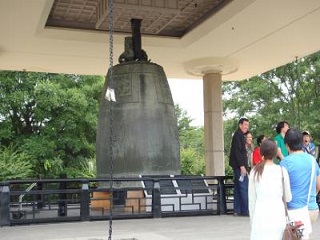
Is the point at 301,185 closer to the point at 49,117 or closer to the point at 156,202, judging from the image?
the point at 156,202

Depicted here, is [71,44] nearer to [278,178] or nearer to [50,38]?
[50,38]

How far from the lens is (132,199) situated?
9.48 m

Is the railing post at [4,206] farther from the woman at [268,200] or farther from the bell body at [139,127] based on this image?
the woman at [268,200]

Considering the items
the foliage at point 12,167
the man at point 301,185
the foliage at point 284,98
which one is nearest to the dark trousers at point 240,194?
the man at point 301,185

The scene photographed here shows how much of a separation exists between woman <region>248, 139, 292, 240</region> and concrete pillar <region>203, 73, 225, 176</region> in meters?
12.1

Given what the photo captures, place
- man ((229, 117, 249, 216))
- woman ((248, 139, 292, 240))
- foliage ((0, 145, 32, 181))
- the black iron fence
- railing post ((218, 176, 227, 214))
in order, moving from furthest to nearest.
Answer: foliage ((0, 145, 32, 181)), railing post ((218, 176, 227, 214)), man ((229, 117, 249, 216)), the black iron fence, woman ((248, 139, 292, 240))

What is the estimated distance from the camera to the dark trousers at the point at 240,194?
905cm

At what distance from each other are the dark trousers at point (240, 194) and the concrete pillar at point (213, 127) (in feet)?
23.4

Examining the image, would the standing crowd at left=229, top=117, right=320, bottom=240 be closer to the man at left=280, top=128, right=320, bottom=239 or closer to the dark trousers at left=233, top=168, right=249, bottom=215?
the man at left=280, top=128, right=320, bottom=239

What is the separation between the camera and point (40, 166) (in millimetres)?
19656

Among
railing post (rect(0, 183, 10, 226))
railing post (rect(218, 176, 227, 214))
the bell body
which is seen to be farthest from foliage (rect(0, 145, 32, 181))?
railing post (rect(218, 176, 227, 214))

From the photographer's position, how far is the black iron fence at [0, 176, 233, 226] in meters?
8.56

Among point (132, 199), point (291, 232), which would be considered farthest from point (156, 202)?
point (291, 232)

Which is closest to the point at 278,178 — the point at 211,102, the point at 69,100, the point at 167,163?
the point at 167,163
